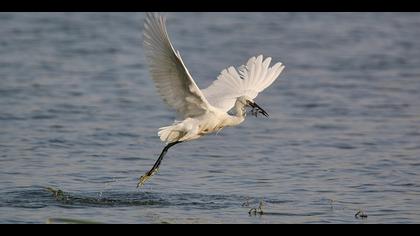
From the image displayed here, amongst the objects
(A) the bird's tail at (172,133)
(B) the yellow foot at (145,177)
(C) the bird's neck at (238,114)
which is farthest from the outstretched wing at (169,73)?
(B) the yellow foot at (145,177)

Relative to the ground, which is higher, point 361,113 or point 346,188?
point 361,113

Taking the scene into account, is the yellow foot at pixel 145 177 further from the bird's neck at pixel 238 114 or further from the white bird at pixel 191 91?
the bird's neck at pixel 238 114

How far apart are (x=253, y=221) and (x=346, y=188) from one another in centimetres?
180

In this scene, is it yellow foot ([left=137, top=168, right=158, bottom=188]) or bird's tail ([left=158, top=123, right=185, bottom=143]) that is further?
yellow foot ([left=137, top=168, right=158, bottom=188])

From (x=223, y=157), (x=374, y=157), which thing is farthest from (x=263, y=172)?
(x=374, y=157)

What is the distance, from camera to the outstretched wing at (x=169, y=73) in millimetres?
8266

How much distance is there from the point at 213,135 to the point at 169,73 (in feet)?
14.3

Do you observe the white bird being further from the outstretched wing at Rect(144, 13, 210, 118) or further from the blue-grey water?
the blue-grey water

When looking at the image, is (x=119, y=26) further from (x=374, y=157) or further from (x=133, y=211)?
(x=133, y=211)

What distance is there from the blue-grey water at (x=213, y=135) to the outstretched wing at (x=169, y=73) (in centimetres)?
98

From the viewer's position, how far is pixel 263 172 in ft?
35.6

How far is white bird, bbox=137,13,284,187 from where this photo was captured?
839 cm

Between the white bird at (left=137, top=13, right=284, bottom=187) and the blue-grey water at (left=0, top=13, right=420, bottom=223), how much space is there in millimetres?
698

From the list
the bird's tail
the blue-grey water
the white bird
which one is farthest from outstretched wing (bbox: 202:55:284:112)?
the blue-grey water
